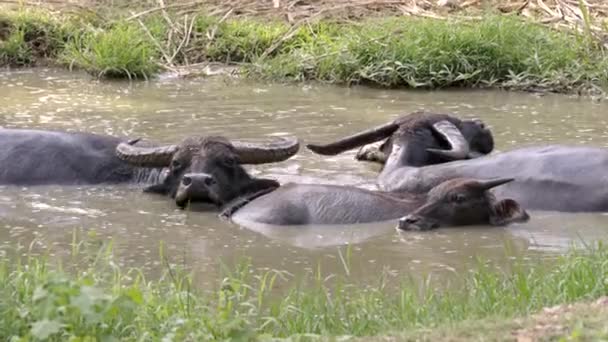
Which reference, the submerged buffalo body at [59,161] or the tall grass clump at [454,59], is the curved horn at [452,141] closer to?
the submerged buffalo body at [59,161]

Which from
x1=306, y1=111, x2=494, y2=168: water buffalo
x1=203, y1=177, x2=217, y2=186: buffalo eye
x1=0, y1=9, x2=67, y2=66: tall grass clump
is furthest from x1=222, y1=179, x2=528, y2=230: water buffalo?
x1=0, y1=9, x2=67, y2=66: tall grass clump

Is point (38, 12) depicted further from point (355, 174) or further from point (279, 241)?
point (279, 241)

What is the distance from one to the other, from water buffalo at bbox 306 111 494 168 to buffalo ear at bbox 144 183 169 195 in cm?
94

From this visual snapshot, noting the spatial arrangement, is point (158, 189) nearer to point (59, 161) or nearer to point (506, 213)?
point (59, 161)

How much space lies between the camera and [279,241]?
6688 millimetres

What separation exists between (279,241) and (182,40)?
6.92 metres

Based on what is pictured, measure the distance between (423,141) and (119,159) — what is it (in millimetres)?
1872

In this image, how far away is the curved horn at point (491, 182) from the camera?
687cm

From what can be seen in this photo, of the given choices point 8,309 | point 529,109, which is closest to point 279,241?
point 8,309

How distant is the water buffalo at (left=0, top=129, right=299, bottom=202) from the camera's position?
763 cm

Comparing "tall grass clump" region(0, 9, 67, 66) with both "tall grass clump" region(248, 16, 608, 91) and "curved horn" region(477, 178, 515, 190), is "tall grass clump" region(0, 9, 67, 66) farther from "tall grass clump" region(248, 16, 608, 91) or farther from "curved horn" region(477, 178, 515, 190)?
"curved horn" region(477, 178, 515, 190)

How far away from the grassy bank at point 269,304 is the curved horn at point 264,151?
77.7 inches

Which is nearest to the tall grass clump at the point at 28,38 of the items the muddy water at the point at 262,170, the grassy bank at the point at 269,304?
the muddy water at the point at 262,170

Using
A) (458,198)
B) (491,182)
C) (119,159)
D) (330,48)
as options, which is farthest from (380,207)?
(330,48)
